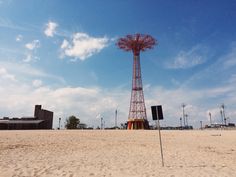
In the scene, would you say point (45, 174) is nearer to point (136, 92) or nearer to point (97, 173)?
point (97, 173)

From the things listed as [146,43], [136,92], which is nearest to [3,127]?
[136,92]

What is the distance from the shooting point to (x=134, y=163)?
13539mm

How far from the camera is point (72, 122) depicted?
13550cm

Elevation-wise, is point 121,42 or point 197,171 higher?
point 121,42

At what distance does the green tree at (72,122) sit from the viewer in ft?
440

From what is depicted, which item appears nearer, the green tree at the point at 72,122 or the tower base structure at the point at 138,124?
the tower base structure at the point at 138,124

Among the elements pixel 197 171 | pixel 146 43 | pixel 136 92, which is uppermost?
pixel 146 43

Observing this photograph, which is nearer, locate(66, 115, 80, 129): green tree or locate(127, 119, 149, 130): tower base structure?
locate(127, 119, 149, 130): tower base structure

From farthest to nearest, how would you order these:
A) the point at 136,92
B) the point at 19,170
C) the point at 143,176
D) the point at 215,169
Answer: the point at 136,92 → the point at 215,169 → the point at 19,170 → the point at 143,176

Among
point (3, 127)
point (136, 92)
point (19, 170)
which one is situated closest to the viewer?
point (19, 170)

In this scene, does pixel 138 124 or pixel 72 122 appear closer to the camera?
pixel 138 124

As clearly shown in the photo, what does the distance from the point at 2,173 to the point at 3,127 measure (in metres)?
98.6

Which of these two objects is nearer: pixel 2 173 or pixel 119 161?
pixel 2 173

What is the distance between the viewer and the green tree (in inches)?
5276
